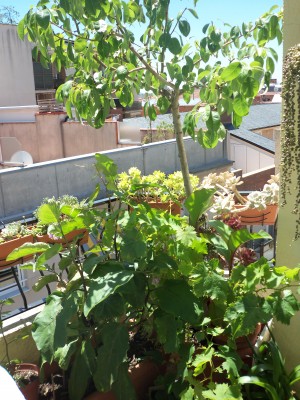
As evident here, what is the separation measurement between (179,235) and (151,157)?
4418mm

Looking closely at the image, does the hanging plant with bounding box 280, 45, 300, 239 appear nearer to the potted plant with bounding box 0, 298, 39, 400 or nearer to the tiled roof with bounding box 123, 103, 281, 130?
the potted plant with bounding box 0, 298, 39, 400

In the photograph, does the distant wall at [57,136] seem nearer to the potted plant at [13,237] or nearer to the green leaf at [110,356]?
the potted plant at [13,237]

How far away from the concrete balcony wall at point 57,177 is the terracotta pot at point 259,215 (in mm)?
1946

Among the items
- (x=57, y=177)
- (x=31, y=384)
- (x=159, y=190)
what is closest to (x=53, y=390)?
(x=31, y=384)

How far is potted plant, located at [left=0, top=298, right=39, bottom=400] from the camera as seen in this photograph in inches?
74.8

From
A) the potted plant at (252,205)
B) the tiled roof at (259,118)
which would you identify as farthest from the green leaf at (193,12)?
the tiled roof at (259,118)

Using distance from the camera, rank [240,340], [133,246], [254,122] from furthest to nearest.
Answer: [254,122] → [240,340] → [133,246]

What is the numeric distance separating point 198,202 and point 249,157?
38.8 ft

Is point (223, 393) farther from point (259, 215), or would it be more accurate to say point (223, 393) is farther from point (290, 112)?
→ point (259, 215)

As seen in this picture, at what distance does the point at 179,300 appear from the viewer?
5.86 feet

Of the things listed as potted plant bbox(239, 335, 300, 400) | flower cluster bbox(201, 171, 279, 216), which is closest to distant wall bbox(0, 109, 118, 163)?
flower cluster bbox(201, 171, 279, 216)

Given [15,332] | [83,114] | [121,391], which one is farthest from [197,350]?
[83,114]

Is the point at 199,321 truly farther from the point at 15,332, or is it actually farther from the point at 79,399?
the point at 15,332

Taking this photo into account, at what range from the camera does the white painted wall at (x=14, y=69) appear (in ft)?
54.5
